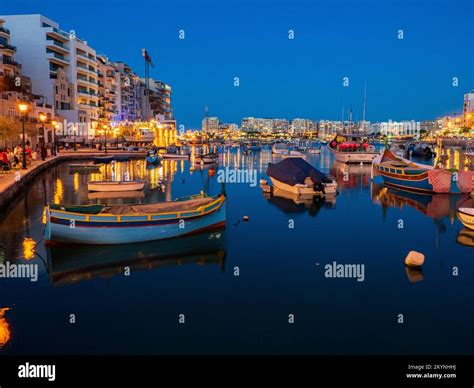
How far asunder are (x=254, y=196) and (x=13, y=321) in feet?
75.2

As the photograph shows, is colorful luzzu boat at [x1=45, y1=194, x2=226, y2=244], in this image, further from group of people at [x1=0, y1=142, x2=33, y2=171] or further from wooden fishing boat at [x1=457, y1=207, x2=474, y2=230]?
group of people at [x1=0, y1=142, x2=33, y2=171]

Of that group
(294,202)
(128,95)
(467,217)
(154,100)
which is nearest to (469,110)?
(154,100)

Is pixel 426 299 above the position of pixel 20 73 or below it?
below

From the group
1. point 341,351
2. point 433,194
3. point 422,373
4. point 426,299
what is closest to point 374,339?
point 341,351

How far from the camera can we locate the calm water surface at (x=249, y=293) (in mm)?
10719

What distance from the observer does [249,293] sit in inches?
544

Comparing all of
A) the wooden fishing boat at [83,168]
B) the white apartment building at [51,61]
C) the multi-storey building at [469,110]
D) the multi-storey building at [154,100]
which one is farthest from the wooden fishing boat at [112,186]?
the multi-storey building at [469,110]

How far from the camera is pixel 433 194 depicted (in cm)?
3344

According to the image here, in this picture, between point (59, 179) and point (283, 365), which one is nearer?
point (283, 365)

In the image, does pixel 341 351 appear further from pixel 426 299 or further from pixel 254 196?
pixel 254 196

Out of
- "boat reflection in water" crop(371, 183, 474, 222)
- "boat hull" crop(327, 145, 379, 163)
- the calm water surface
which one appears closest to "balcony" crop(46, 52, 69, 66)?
"boat hull" crop(327, 145, 379, 163)

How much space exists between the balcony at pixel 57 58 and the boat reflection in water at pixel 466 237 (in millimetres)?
70180

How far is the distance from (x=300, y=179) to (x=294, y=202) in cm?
341

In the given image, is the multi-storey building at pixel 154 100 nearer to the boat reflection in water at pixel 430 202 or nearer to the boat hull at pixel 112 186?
the boat hull at pixel 112 186
